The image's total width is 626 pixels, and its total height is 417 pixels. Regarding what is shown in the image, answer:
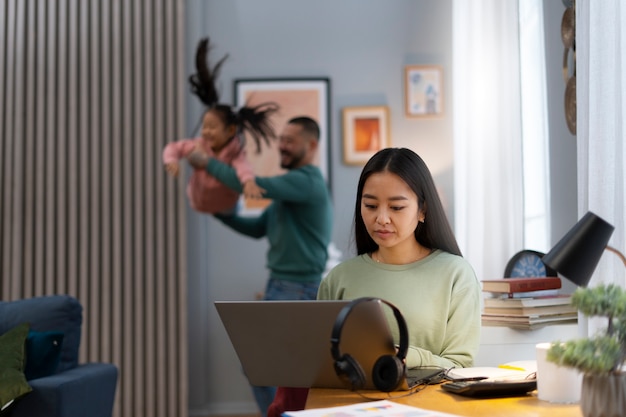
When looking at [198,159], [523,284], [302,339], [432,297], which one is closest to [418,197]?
[432,297]

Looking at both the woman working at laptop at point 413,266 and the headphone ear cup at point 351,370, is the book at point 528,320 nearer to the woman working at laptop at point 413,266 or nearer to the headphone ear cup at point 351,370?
the woman working at laptop at point 413,266

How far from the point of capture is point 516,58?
3.11 meters

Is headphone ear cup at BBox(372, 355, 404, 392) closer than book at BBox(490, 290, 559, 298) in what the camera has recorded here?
Yes

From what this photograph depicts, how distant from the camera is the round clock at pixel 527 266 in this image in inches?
104

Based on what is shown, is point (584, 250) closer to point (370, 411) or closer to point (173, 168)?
point (370, 411)

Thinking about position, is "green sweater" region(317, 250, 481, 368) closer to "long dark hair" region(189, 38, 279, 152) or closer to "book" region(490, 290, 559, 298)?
"book" region(490, 290, 559, 298)

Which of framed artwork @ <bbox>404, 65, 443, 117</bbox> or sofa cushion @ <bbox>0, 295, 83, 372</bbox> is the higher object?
framed artwork @ <bbox>404, 65, 443, 117</bbox>

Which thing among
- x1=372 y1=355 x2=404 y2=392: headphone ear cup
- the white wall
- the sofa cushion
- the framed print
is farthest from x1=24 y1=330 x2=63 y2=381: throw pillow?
the framed print

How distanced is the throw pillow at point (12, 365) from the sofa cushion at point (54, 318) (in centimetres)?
16

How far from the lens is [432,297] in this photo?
6.09 feet

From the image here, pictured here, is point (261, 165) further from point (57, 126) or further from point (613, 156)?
point (613, 156)

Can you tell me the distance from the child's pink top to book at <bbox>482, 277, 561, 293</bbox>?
1.90 metres

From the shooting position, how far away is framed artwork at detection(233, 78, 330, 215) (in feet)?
14.9

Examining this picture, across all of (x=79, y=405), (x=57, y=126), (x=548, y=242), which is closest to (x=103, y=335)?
(x=57, y=126)
